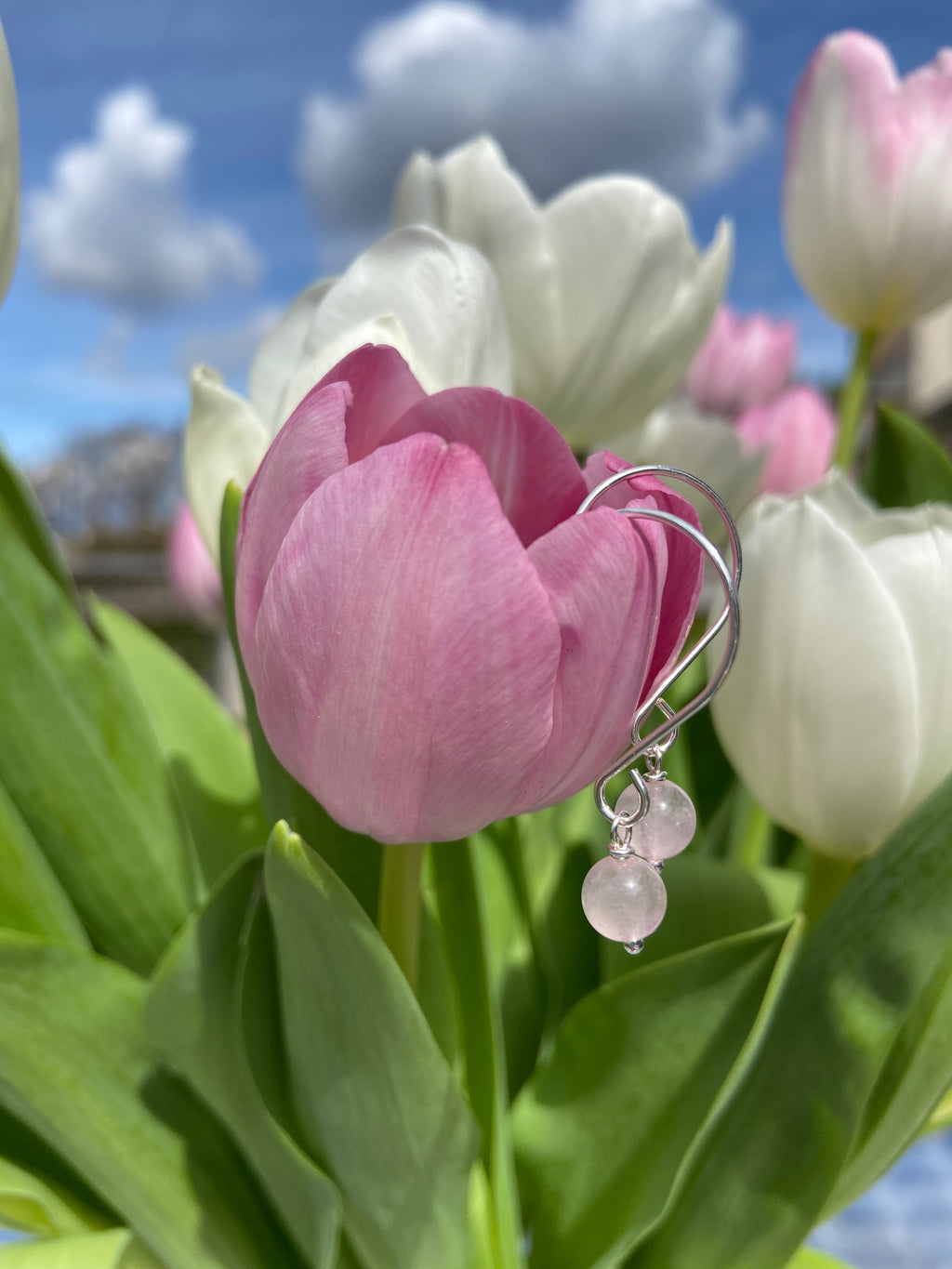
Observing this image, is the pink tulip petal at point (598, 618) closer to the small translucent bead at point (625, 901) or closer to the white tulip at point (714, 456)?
the small translucent bead at point (625, 901)

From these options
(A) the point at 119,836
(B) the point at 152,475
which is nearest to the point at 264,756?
(A) the point at 119,836

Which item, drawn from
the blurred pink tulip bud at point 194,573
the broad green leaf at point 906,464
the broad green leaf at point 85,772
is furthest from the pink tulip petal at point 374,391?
the blurred pink tulip bud at point 194,573

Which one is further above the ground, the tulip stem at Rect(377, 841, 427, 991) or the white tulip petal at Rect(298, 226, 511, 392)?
the white tulip petal at Rect(298, 226, 511, 392)

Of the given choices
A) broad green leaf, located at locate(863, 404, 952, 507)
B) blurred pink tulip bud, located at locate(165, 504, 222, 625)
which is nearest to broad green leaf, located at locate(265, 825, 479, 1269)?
broad green leaf, located at locate(863, 404, 952, 507)

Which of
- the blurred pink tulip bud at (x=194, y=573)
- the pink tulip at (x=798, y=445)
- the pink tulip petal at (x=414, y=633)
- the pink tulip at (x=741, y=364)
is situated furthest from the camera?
the blurred pink tulip bud at (x=194, y=573)

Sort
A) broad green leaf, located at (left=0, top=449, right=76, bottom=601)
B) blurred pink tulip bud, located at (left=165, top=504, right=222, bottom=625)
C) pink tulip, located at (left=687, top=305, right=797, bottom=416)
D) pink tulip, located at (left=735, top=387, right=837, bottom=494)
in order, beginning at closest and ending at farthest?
broad green leaf, located at (left=0, top=449, right=76, bottom=601) < pink tulip, located at (left=735, top=387, right=837, bottom=494) < pink tulip, located at (left=687, top=305, right=797, bottom=416) < blurred pink tulip bud, located at (left=165, top=504, right=222, bottom=625)

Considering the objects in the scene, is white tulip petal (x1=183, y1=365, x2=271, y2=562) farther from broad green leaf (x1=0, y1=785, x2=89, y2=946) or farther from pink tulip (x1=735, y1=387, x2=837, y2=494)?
pink tulip (x1=735, y1=387, x2=837, y2=494)

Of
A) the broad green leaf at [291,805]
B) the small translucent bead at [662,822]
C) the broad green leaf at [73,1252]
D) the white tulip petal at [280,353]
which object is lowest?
the broad green leaf at [73,1252]
